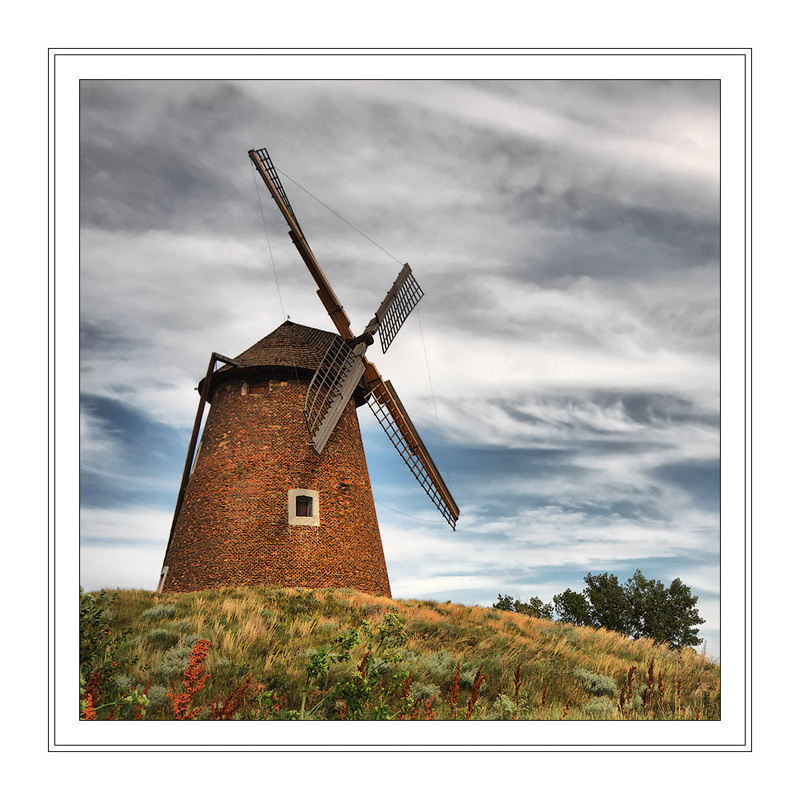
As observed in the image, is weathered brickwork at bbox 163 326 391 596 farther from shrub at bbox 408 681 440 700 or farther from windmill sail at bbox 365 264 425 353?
shrub at bbox 408 681 440 700

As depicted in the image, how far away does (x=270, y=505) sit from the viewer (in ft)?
50.9

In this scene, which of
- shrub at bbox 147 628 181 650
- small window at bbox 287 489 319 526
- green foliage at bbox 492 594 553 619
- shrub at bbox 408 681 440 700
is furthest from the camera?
green foliage at bbox 492 594 553 619

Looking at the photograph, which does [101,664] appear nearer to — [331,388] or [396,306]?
[331,388]

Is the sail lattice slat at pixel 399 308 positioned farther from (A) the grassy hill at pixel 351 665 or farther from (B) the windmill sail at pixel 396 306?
(A) the grassy hill at pixel 351 665

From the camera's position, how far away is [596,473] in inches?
432

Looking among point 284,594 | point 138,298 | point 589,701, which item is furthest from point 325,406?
point 589,701

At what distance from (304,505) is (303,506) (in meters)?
0.03

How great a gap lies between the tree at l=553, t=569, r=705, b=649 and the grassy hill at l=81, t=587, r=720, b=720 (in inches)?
602

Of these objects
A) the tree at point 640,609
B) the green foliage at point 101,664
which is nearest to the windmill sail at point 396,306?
the green foliage at point 101,664

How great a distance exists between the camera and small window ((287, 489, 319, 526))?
51.1 ft

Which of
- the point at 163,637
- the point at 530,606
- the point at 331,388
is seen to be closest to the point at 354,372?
the point at 331,388

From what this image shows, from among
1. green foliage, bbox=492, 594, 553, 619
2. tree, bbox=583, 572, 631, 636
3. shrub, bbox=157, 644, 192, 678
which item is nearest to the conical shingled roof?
shrub, bbox=157, 644, 192, 678
